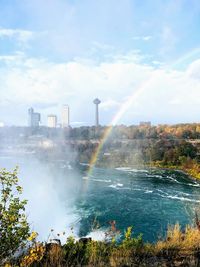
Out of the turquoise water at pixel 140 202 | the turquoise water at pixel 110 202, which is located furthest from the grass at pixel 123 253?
the turquoise water at pixel 140 202

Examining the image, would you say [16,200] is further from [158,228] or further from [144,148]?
[144,148]

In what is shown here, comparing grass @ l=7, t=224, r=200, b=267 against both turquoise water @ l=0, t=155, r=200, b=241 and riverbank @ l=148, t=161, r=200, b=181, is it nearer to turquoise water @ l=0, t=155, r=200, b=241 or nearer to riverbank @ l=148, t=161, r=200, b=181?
turquoise water @ l=0, t=155, r=200, b=241

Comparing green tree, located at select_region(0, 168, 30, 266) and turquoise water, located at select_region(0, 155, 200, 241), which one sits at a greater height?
green tree, located at select_region(0, 168, 30, 266)

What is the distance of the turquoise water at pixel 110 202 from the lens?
70.0 ft

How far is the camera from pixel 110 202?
2761 centimetres

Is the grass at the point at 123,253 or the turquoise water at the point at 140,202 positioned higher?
the grass at the point at 123,253

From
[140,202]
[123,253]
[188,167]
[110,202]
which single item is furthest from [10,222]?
[188,167]

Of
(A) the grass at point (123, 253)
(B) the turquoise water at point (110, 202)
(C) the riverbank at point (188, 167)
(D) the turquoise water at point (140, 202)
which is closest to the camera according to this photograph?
(A) the grass at point (123, 253)

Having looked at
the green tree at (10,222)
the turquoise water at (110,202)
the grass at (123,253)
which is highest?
the green tree at (10,222)

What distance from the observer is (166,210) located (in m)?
24.6

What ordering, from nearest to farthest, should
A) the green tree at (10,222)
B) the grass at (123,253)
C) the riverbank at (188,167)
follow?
the green tree at (10,222) < the grass at (123,253) < the riverbank at (188,167)

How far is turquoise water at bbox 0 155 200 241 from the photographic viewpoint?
21.3 metres

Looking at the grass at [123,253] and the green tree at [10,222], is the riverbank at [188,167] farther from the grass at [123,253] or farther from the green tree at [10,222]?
the green tree at [10,222]

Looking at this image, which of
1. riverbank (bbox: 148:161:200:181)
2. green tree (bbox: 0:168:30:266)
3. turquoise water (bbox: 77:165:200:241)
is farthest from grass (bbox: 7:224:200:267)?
riverbank (bbox: 148:161:200:181)
